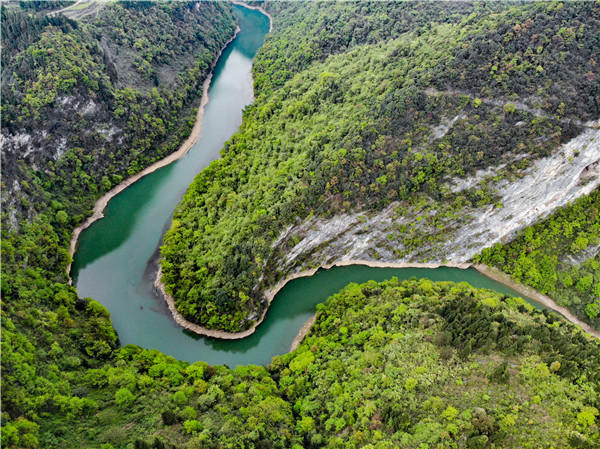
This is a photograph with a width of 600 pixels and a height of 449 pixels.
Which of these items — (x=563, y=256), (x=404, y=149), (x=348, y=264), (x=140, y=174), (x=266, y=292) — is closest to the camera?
(x=266, y=292)

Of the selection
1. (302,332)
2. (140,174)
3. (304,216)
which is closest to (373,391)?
(302,332)

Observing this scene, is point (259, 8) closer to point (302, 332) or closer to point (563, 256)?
point (302, 332)

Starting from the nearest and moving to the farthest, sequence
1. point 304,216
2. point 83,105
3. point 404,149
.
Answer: point 304,216 < point 404,149 < point 83,105

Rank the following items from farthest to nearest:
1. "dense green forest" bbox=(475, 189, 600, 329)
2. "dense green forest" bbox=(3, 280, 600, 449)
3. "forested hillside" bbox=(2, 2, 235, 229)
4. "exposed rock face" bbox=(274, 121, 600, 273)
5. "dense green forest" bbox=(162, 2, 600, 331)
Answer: "forested hillside" bbox=(2, 2, 235, 229)
"exposed rock face" bbox=(274, 121, 600, 273)
"dense green forest" bbox=(475, 189, 600, 329)
"dense green forest" bbox=(162, 2, 600, 331)
"dense green forest" bbox=(3, 280, 600, 449)

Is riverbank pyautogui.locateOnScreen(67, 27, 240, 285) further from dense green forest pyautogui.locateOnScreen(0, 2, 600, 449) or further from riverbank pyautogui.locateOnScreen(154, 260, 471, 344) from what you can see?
riverbank pyautogui.locateOnScreen(154, 260, 471, 344)

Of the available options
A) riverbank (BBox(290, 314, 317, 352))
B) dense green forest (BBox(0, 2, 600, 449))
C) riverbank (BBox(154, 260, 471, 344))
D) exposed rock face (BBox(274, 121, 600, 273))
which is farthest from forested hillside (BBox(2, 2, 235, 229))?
riverbank (BBox(290, 314, 317, 352))

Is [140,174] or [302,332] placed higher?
[140,174]
